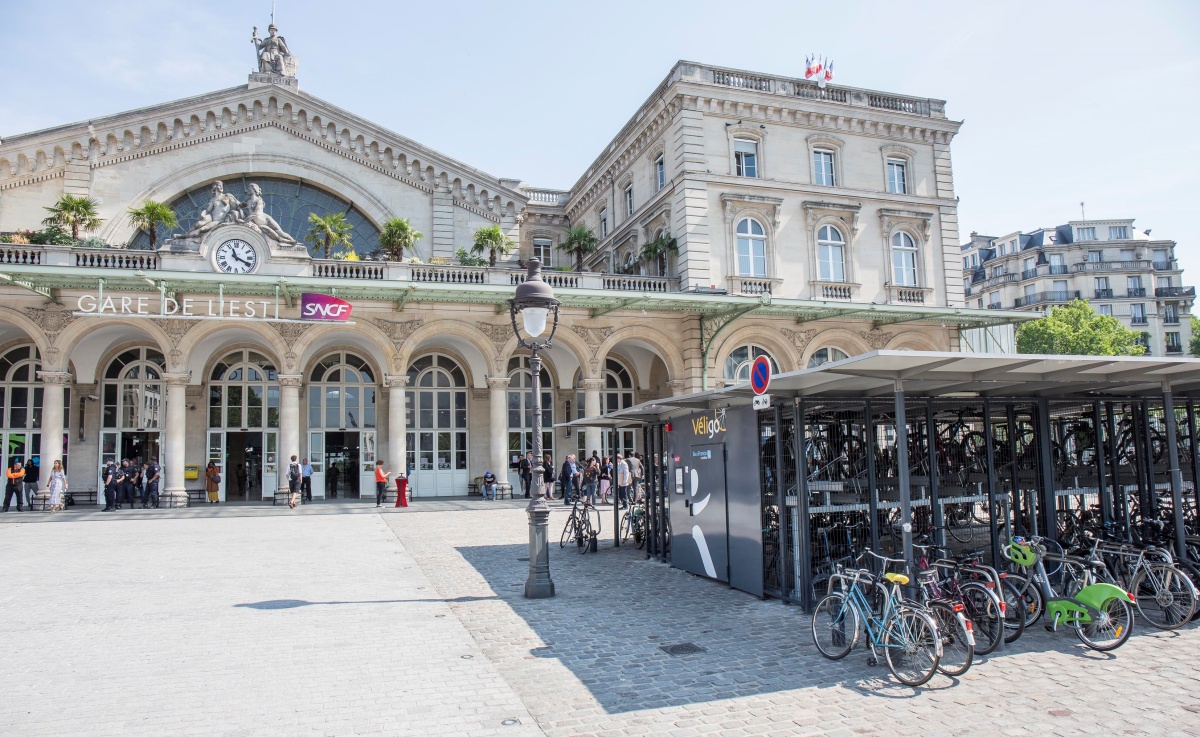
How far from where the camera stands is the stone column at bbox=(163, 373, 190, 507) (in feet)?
76.2

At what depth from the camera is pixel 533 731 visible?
5648mm

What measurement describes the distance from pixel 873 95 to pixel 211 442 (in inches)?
1068

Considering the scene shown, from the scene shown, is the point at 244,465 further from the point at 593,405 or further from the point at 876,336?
the point at 876,336

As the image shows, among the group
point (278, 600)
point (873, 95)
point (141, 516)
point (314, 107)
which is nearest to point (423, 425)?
point (141, 516)

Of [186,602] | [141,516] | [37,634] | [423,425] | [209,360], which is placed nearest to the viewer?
[37,634]

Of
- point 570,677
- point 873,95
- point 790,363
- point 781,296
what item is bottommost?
point 570,677

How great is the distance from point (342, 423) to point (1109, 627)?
24.8 metres

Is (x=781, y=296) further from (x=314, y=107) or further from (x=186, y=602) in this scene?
(x=186, y=602)

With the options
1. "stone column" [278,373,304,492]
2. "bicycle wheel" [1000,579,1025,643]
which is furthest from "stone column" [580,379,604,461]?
"bicycle wheel" [1000,579,1025,643]

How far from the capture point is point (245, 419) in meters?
27.3

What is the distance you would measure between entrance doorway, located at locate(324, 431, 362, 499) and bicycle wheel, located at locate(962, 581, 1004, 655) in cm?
2338

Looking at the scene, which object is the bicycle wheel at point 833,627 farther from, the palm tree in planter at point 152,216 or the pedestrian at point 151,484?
the palm tree in planter at point 152,216

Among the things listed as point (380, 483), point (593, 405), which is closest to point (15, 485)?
point (380, 483)

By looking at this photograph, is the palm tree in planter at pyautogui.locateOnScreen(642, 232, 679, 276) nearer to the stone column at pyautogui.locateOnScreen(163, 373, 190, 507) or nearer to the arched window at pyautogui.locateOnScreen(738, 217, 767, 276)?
the arched window at pyautogui.locateOnScreen(738, 217, 767, 276)
